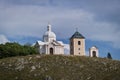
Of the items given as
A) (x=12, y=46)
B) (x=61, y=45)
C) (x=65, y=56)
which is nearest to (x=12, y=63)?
(x=65, y=56)

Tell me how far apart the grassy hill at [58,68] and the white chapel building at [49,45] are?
43.4m

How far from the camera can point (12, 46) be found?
4978 inches

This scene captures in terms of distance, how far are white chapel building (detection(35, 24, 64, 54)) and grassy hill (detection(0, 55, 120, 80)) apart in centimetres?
4344

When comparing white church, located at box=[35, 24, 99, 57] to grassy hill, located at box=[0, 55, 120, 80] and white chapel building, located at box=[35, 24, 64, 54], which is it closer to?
white chapel building, located at box=[35, 24, 64, 54]

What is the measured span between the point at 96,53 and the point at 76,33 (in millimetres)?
11003

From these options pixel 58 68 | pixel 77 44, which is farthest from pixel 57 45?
pixel 58 68

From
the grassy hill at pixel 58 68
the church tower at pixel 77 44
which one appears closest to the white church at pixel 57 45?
the church tower at pixel 77 44

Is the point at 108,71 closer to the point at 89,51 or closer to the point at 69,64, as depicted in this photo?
the point at 69,64

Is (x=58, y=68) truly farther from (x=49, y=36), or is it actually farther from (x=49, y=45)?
(x=49, y=36)

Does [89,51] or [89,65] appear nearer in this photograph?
[89,65]

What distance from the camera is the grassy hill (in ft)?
310

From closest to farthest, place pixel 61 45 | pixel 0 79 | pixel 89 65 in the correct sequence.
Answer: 1. pixel 0 79
2. pixel 89 65
3. pixel 61 45

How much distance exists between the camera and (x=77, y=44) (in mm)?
154750

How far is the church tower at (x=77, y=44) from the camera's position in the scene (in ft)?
505
